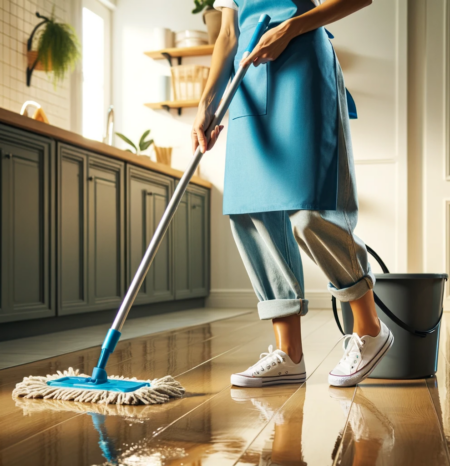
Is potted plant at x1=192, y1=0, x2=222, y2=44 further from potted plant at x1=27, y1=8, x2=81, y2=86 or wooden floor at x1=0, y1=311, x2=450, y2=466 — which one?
wooden floor at x1=0, y1=311, x2=450, y2=466

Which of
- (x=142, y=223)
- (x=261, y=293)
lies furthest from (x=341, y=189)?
(x=142, y=223)

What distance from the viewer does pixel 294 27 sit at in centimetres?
132

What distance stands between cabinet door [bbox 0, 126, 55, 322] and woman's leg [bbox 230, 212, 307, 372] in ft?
3.83

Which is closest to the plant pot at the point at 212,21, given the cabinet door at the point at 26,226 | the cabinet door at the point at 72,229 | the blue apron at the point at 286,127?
the cabinet door at the point at 72,229

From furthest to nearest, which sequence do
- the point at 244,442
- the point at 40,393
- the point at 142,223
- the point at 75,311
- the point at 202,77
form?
1. the point at 202,77
2. the point at 142,223
3. the point at 75,311
4. the point at 40,393
5. the point at 244,442

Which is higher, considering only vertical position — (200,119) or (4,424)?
(200,119)

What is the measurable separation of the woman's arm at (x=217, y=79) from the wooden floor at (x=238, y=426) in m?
0.56

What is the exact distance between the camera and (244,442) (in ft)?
2.93

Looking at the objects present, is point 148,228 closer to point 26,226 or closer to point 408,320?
point 26,226

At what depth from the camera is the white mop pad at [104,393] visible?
1.15 m

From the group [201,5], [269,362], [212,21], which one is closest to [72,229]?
[269,362]

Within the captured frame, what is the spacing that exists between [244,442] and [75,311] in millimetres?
1972

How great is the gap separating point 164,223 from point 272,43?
451mm

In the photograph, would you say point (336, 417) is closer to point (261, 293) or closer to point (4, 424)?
point (261, 293)
